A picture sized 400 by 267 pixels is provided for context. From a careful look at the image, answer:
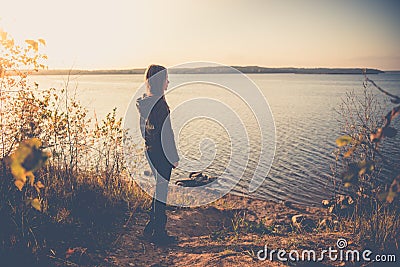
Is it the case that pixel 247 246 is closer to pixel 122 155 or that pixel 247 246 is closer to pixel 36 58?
pixel 122 155

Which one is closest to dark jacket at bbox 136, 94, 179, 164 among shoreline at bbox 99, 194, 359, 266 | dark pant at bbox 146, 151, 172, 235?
dark pant at bbox 146, 151, 172, 235

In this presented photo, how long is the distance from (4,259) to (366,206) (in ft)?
18.3

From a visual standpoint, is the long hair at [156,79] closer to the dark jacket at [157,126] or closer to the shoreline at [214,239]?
the dark jacket at [157,126]

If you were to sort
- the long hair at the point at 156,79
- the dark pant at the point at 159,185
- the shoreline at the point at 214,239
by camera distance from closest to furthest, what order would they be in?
1. the shoreline at the point at 214,239
2. the long hair at the point at 156,79
3. the dark pant at the point at 159,185

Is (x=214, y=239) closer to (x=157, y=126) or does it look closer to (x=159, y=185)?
(x=159, y=185)

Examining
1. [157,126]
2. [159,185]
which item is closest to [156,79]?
[157,126]

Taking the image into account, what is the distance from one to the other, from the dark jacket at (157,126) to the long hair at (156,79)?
0.10 m

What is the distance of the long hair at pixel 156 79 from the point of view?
5.24m

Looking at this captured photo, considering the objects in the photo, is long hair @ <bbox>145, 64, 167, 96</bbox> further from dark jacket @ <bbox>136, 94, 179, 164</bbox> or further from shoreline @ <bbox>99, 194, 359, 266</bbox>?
shoreline @ <bbox>99, 194, 359, 266</bbox>

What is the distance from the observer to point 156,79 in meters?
5.24

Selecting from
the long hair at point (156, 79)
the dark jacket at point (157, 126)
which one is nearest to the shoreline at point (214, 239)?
the dark jacket at point (157, 126)

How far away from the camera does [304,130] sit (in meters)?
18.3

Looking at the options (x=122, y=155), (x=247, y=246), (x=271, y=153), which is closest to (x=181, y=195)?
(x=122, y=155)

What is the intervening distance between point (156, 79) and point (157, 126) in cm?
66
